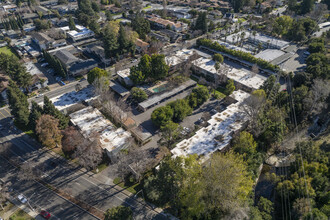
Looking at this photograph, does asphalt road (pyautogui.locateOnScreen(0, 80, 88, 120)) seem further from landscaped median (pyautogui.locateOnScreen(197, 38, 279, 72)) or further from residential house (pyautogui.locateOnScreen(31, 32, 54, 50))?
landscaped median (pyautogui.locateOnScreen(197, 38, 279, 72))

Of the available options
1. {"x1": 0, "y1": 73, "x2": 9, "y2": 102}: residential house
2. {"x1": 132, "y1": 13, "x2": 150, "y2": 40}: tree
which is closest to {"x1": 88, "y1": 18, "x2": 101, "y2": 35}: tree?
{"x1": 132, "y1": 13, "x2": 150, "y2": 40}: tree

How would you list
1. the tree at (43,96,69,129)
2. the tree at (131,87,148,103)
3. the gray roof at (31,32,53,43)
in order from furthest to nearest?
the gray roof at (31,32,53,43)
the tree at (131,87,148,103)
the tree at (43,96,69,129)

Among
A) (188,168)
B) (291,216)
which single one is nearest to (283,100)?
(291,216)

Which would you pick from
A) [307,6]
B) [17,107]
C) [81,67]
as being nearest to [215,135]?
[17,107]

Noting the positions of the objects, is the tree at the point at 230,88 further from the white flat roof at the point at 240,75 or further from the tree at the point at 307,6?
the tree at the point at 307,6

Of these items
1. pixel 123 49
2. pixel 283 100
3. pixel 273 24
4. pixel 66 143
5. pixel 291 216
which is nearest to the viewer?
pixel 291 216

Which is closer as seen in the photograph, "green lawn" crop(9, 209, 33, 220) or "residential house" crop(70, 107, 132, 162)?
"green lawn" crop(9, 209, 33, 220)

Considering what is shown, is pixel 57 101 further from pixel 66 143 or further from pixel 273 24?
pixel 273 24

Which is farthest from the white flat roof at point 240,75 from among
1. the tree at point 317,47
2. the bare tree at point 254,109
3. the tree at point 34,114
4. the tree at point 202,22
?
the tree at point 34,114
